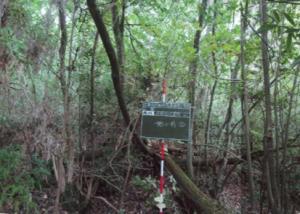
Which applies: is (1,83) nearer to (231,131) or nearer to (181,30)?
(181,30)

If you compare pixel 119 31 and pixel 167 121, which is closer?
pixel 167 121

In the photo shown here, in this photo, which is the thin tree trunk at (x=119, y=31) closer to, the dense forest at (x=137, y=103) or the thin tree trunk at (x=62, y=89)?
the dense forest at (x=137, y=103)

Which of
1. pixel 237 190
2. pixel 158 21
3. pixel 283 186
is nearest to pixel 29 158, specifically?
pixel 158 21

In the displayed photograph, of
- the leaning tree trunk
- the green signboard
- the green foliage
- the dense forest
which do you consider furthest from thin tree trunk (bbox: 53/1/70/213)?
the green signboard

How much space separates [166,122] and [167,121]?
18mm

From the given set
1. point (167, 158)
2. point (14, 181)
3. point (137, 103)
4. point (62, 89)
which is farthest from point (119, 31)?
point (14, 181)

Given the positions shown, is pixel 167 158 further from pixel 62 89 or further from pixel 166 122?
pixel 62 89

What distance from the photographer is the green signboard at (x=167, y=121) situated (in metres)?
3.66

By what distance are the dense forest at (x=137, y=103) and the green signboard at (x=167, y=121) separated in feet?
1.46

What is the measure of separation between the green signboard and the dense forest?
0.45m

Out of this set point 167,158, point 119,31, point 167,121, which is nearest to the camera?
point 167,121

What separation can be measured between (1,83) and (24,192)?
4.67 ft

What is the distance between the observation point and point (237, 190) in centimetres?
571

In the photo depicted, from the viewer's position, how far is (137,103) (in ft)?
15.6
